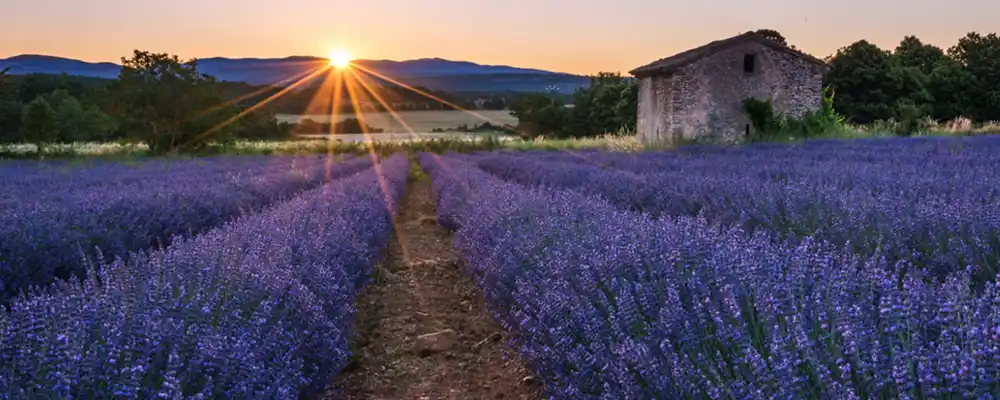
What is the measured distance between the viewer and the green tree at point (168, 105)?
3325 cm

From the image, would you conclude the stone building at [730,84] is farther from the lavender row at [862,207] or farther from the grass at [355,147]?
the lavender row at [862,207]

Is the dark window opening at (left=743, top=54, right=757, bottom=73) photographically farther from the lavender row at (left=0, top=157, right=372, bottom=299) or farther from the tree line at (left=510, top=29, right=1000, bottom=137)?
the lavender row at (left=0, top=157, right=372, bottom=299)

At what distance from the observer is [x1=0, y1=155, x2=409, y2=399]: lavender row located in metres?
1.66

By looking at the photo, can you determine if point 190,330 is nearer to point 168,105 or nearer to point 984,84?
point 168,105

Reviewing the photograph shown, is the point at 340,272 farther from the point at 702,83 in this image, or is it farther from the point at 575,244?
the point at 702,83

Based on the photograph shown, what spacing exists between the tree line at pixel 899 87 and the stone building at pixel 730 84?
11701mm

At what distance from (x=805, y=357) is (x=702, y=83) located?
74.7ft

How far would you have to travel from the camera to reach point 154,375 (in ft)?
5.94

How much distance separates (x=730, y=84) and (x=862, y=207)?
20440 mm

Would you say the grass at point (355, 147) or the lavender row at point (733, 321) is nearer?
the lavender row at point (733, 321)

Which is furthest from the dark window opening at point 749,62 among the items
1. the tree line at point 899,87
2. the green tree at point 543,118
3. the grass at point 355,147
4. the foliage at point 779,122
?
the green tree at point 543,118

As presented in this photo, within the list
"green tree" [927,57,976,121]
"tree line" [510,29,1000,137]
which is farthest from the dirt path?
"green tree" [927,57,976,121]

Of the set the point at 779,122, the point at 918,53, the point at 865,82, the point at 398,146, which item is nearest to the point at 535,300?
the point at 779,122

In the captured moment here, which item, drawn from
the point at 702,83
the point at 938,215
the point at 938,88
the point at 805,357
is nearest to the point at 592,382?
the point at 805,357
